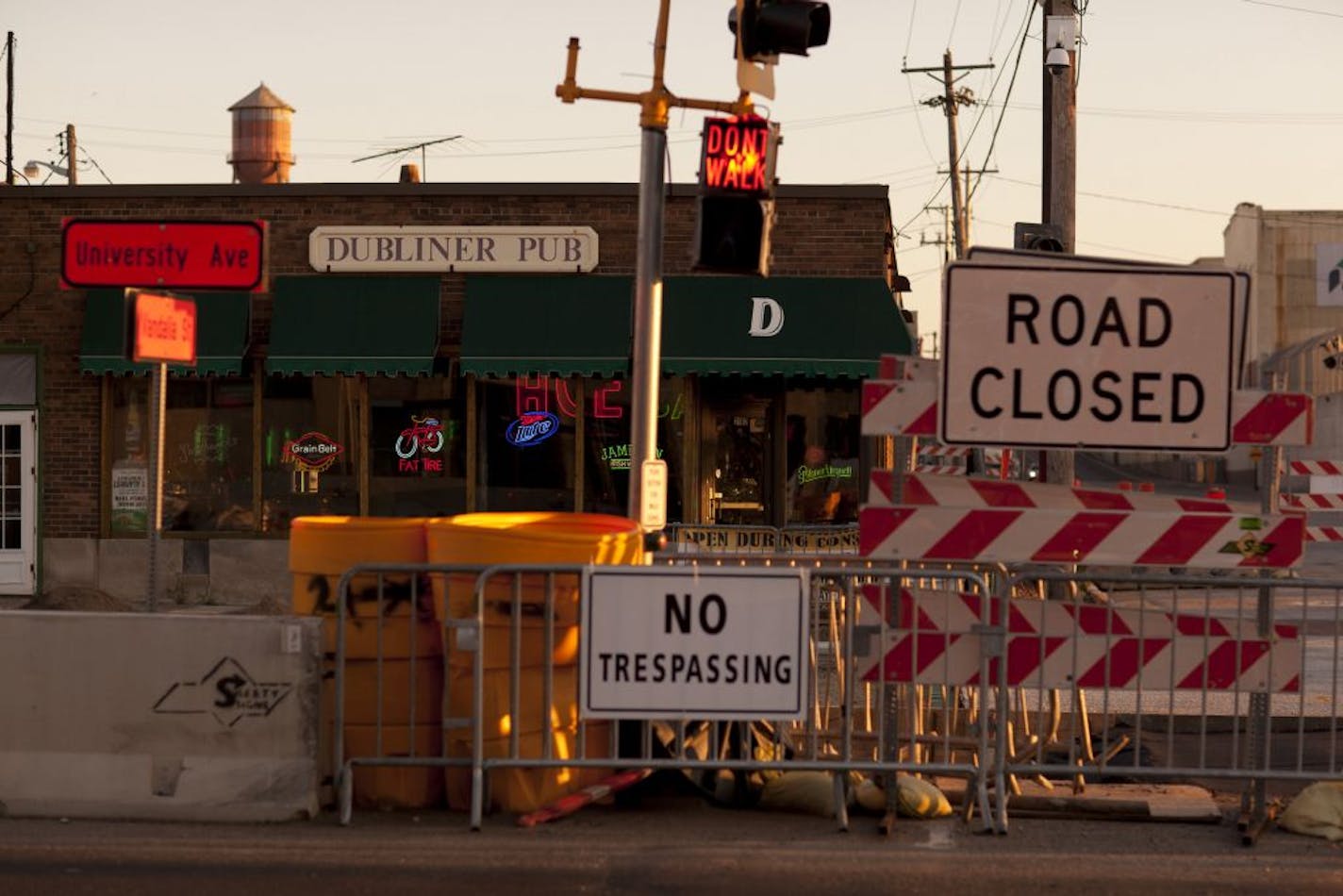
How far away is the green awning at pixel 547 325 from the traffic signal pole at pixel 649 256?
365 inches

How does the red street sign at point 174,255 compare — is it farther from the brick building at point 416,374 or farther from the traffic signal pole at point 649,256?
the brick building at point 416,374

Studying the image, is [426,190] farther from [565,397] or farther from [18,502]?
[18,502]

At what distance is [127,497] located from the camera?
2150 centimetres

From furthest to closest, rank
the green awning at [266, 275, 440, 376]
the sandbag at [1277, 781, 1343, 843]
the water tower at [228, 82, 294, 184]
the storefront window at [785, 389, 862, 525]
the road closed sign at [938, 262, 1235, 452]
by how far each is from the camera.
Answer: the water tower at [228, 82, 294, 184]
the storefront window at [785, 389, 862, 525]
the green awning at [266, 275, 440, 376]
the road closed sign at [938, 262, 1235, 452]
the sandbag at [1277, 781, 1343, 843]

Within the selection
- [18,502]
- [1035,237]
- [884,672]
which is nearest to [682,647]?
[884,672]

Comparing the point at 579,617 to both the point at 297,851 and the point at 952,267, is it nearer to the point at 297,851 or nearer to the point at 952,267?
the point at 297,851

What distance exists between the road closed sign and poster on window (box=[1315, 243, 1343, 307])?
6826 cm


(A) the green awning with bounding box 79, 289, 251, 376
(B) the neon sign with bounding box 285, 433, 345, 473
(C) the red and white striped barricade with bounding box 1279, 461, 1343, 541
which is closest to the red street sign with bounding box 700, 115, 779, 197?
(A) the green awning with bounding box 79, 289, 251, 376

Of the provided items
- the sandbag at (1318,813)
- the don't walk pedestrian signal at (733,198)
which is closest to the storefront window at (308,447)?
the don't walk pedestrian signal at (733,198)

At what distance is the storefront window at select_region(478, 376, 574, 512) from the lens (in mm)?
20891

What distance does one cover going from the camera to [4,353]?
21.7 m

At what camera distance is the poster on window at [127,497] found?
21484 millimetres

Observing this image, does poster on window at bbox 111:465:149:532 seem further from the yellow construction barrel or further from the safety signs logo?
the safety signs logo

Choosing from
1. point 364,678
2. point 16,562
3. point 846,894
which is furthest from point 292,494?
point 846,894
